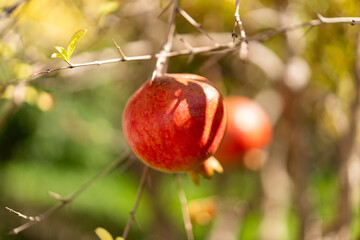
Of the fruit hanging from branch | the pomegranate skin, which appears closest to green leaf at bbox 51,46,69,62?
the pomegranate skin

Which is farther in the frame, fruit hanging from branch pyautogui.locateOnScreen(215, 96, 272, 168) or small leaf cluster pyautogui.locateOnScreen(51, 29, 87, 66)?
fruit hanging from branch pyautogui.locateOnScreen(215, 96, 272, 168)

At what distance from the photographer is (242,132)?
177 cm

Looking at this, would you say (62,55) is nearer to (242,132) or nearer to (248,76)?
(242,132)

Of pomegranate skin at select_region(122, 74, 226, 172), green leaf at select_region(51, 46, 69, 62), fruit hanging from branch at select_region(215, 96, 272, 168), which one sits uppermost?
green leaf at select_region(51, 46, 69, 62)

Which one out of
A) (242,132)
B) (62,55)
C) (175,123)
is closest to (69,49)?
(62,55)

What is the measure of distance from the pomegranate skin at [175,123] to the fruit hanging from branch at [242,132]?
0.85 m

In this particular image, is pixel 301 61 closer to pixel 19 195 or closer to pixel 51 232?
pixel 51 232

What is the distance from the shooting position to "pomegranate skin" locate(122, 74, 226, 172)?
86cm

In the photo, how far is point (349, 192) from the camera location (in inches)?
59.2

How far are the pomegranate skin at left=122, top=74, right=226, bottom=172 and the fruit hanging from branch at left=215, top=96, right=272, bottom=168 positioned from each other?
2.79ft

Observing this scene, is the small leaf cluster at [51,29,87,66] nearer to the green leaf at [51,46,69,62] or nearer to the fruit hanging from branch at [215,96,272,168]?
the green leaf at [51,46,69,62]

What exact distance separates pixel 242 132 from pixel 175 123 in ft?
3.17

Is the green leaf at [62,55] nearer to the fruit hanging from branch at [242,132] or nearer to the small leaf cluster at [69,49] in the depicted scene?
the small leaf cluster at [69,49]

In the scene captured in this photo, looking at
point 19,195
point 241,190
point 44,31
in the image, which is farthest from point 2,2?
point 19,195
